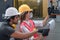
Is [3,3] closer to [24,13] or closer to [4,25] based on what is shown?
[24,13]

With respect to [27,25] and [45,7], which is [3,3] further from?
[27,25]

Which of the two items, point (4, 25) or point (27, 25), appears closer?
point (4, 25)

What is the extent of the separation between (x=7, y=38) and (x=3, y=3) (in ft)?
18.3

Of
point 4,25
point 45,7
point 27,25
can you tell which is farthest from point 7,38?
point 45,7

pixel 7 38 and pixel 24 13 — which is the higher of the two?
pixel 24 13

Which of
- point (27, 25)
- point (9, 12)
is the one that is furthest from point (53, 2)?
point (9, 12)

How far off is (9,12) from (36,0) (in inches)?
282

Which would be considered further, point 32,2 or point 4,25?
point 32,2

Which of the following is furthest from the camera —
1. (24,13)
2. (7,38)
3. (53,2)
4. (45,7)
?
(45,7)

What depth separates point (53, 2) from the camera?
26.3ft

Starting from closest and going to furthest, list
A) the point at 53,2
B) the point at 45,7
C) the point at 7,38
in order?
the point at 7,38
the point at 53,2
the point at 45,7

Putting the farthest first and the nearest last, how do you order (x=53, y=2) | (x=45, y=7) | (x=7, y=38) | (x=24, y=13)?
(x=45, y=7)
(x=53, y=2)
(x=24, y=13)
(x=7, y=38)

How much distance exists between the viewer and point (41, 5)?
393 inches

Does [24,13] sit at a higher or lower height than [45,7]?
higher
